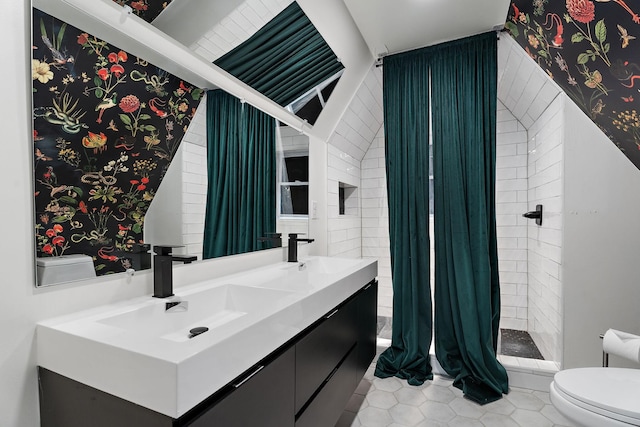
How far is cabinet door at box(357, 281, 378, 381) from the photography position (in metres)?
1.98

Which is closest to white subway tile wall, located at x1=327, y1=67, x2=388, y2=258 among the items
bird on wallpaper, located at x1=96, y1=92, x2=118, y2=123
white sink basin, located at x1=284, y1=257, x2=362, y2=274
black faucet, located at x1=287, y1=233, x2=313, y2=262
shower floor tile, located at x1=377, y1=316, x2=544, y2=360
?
white sink basin, located at x1=284, y1=257, x2=362, y2=274

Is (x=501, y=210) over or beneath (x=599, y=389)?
over

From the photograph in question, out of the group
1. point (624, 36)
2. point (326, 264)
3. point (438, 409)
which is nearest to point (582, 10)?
point (624, 36)

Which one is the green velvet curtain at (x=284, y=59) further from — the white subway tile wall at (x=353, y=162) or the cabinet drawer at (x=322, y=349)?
the cabinet drawer at (x=322, y=349)

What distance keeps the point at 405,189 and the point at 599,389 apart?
155cm

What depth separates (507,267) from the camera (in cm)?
314

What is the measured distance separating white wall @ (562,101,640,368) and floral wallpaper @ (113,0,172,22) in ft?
7.49

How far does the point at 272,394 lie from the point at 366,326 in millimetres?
1180

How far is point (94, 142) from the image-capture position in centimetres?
108

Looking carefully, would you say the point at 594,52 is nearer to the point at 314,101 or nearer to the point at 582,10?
the point at 582,10

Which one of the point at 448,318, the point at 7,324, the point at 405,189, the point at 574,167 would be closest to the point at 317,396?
the point at 7,324

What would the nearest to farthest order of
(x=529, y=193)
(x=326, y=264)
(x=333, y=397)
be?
(x=333, y=397) < (x=326, y=264) < (x=529, y=193)

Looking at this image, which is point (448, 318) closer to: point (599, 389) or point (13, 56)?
point (599, 389)

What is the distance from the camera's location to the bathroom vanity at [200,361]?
0.73 m
